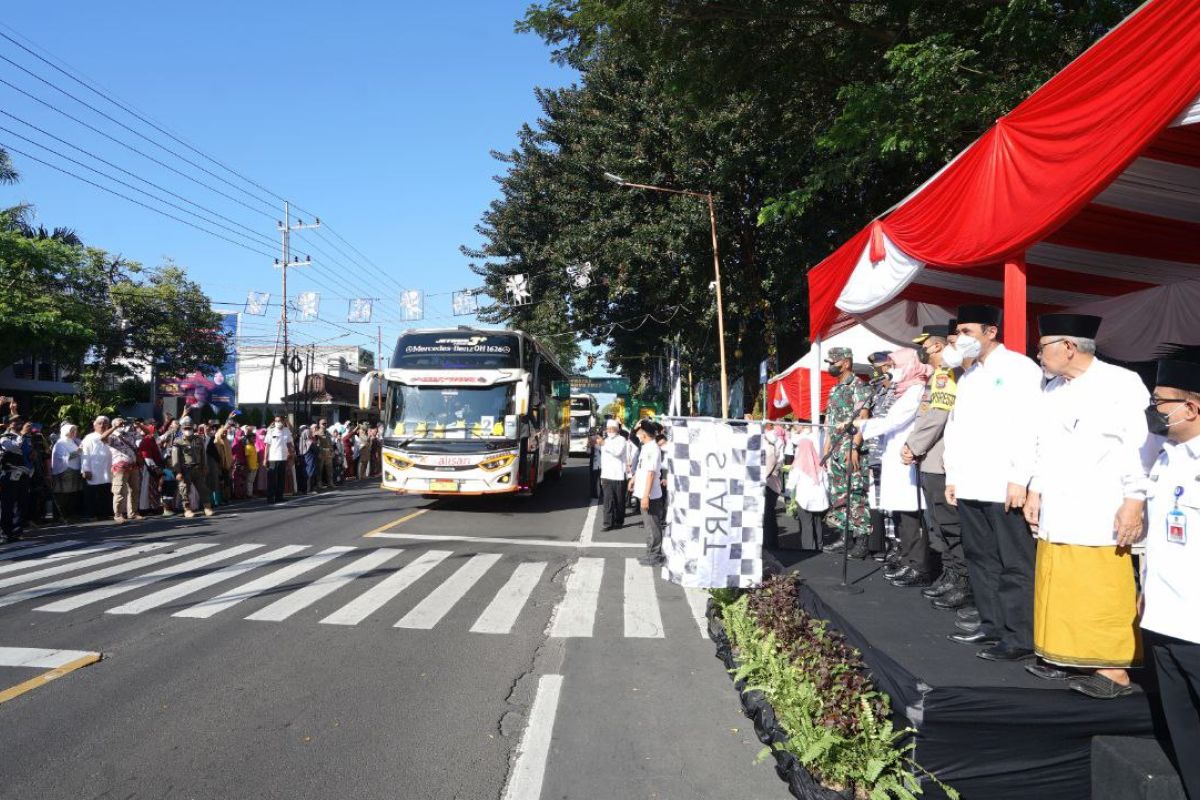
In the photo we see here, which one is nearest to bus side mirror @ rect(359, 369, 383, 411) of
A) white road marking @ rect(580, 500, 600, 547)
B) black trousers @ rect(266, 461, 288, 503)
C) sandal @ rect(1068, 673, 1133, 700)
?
black trousers @ rect(266, 461, 288, 503)

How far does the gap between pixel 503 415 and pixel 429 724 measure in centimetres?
1084

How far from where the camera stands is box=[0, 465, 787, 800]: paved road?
4020 millimetres

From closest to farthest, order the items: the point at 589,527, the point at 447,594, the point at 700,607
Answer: the point at 700,607, the point at 447,594, the point at 589,527

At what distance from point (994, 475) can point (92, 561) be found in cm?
1050

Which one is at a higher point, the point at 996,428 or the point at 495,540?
the point at 996,428

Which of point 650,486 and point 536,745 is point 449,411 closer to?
point 650,486

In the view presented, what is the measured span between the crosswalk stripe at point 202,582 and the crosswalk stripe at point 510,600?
10.7 ft

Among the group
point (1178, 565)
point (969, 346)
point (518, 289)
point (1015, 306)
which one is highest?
point (518, 289)

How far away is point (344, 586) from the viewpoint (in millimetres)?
8523

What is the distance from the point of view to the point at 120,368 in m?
36.5

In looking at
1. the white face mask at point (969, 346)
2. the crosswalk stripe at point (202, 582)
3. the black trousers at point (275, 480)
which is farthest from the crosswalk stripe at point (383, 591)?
the black trousers at point (275, 480)

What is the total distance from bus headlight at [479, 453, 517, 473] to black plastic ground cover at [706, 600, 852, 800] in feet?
30.2

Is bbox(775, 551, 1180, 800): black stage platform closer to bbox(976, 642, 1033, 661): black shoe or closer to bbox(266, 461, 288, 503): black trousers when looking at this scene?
bbox(976, 642, 1033, 661): black shoe

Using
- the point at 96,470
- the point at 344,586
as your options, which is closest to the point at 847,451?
the point at 344,586
